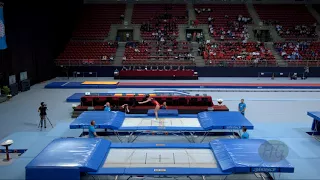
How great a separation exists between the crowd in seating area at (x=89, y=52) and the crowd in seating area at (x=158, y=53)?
1.60 metres

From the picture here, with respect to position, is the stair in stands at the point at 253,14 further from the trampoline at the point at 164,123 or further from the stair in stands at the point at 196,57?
the trampoline at the point at 164,123

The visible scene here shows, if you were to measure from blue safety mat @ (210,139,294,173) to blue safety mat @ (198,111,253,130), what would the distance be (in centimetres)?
157

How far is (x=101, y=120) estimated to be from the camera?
10680 mm

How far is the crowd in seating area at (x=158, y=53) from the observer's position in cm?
2672

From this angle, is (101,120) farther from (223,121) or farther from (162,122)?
(223,121)

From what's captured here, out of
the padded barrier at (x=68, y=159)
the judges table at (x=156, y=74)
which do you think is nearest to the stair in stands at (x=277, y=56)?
the judges table at (x=156, y=74)

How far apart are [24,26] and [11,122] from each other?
9789 millimetres

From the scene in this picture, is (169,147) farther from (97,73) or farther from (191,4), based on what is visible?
(191,4)

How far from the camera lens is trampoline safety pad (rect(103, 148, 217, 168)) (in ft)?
24.4

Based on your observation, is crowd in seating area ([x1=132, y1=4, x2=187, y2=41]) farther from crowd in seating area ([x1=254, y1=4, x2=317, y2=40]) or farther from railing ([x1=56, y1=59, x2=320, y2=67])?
crowd in seating area ([x1=254, y1=4, x2=317, y2=40])

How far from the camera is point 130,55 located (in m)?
27.8

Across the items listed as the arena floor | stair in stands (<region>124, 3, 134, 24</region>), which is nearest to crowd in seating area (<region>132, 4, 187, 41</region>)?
stair in stands (<region>124, 3, 134, 24</region>)

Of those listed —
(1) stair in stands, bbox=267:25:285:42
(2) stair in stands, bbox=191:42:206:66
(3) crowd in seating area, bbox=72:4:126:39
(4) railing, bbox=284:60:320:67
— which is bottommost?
(4) railing, bbox=284:60:320:67

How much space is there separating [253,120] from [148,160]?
23.5 ft
